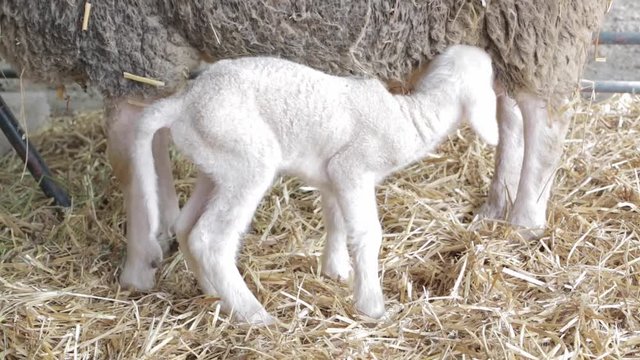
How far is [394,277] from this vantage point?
241 centimetres

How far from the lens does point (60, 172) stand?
3287 millimetres

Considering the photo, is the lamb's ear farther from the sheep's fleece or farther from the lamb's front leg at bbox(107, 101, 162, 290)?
the lamb's front leg at bbox(107, 101, 162, 290)

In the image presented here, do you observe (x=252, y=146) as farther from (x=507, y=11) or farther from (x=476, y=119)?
(x=507, y=11)

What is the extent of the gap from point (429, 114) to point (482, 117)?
14cm

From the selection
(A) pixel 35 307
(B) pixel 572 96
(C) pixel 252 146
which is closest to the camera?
(C) pixel 252 146

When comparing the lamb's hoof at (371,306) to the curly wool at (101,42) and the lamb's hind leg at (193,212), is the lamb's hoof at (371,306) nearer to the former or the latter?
the lamb's hind leg at (193,212)

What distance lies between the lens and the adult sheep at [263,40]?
7.28 feet

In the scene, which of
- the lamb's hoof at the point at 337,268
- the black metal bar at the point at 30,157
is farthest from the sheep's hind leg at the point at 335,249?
the black metal bar at the point at 30,157

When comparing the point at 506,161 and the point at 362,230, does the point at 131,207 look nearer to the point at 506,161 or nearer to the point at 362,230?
the point at 362,230

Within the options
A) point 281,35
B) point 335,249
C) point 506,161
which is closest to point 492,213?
point 506,161

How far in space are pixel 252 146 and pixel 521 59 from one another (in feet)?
2.88

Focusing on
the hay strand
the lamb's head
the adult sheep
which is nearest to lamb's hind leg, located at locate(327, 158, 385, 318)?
the lamb's head

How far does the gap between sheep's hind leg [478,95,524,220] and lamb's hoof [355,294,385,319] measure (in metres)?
0.77

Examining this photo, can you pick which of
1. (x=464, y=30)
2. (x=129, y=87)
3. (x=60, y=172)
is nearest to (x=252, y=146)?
(x=129, y=87)
